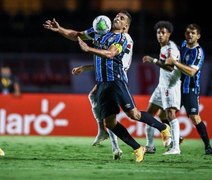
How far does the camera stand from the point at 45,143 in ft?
50.0

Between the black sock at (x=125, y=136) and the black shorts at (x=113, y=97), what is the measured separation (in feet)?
0.89

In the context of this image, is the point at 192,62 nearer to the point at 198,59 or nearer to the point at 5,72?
the point at 198,59

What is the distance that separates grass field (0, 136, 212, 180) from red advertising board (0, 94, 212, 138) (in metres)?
2.41

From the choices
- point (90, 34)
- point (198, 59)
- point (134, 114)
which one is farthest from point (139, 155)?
point (198, 59)

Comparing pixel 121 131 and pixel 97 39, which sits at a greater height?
pixel 97 39

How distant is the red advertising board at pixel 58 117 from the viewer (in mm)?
17641

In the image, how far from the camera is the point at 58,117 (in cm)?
1773

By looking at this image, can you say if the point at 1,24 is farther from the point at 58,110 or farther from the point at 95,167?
the point at 95,167

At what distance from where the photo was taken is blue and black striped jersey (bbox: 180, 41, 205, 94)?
509 inches

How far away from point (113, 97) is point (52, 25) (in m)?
1.65

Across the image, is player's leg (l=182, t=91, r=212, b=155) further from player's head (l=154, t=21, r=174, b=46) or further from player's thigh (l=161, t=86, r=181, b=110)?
player's head (l=154, t=21, r=174, b=46)

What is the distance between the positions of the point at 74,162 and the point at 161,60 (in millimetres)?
2278

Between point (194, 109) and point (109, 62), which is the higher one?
point (109, 62)

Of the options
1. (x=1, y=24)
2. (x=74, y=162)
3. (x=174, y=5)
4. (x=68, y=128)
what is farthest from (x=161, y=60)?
(x=174, y=5)
